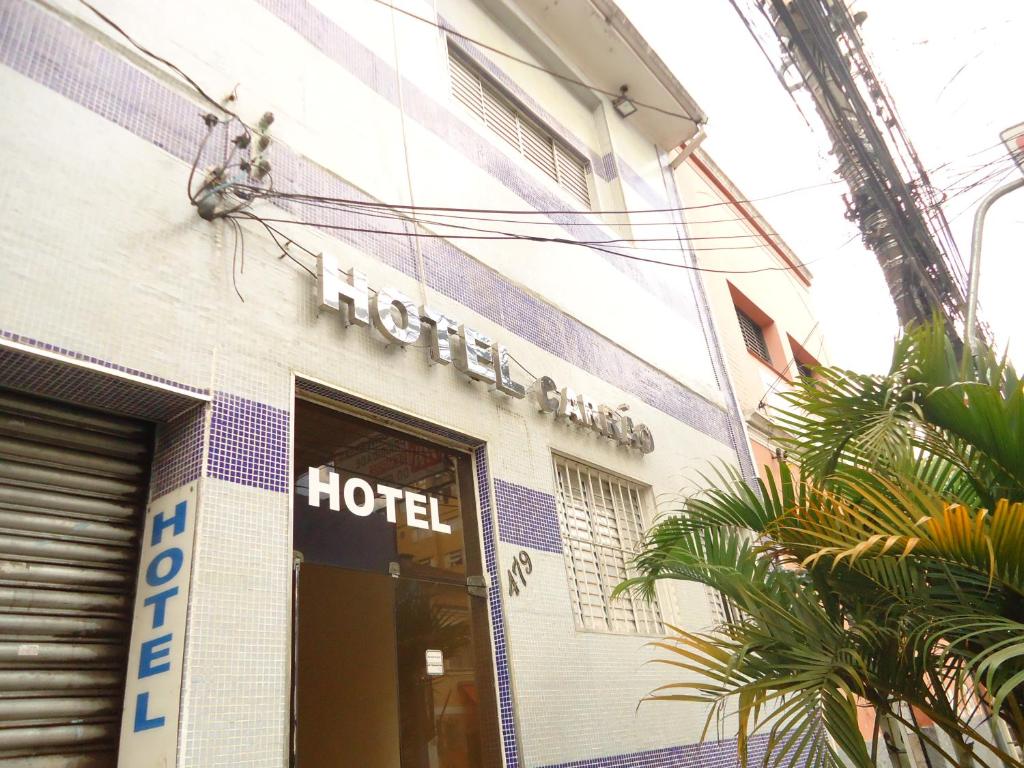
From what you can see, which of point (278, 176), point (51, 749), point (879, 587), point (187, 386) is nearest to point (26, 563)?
point (51, 749)

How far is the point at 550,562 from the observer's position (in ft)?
17.3

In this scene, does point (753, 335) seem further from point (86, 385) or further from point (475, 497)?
point (86, 385)

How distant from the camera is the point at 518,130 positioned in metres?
8.05

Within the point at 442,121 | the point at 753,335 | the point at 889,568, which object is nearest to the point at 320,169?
the point at 442,121

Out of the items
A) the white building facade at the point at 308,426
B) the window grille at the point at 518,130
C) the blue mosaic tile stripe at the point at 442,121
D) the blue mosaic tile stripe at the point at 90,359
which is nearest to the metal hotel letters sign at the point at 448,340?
the white building facade at the point at 308,426

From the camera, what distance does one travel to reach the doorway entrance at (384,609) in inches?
157

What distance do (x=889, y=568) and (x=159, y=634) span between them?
309cm

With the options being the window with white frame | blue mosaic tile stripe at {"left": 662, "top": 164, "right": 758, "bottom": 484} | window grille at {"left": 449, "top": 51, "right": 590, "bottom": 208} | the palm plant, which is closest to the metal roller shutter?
the palm plant

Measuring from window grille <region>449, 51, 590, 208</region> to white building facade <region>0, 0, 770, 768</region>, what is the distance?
149mm

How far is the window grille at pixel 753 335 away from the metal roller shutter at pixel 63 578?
9797 mm

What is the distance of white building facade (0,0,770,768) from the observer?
3123 mm

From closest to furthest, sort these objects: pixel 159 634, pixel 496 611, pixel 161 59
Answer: pixel 159 634
pixel 161 59
pixel 496 611

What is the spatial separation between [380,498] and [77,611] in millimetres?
1740

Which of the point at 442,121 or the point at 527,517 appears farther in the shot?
the point at 442,121
